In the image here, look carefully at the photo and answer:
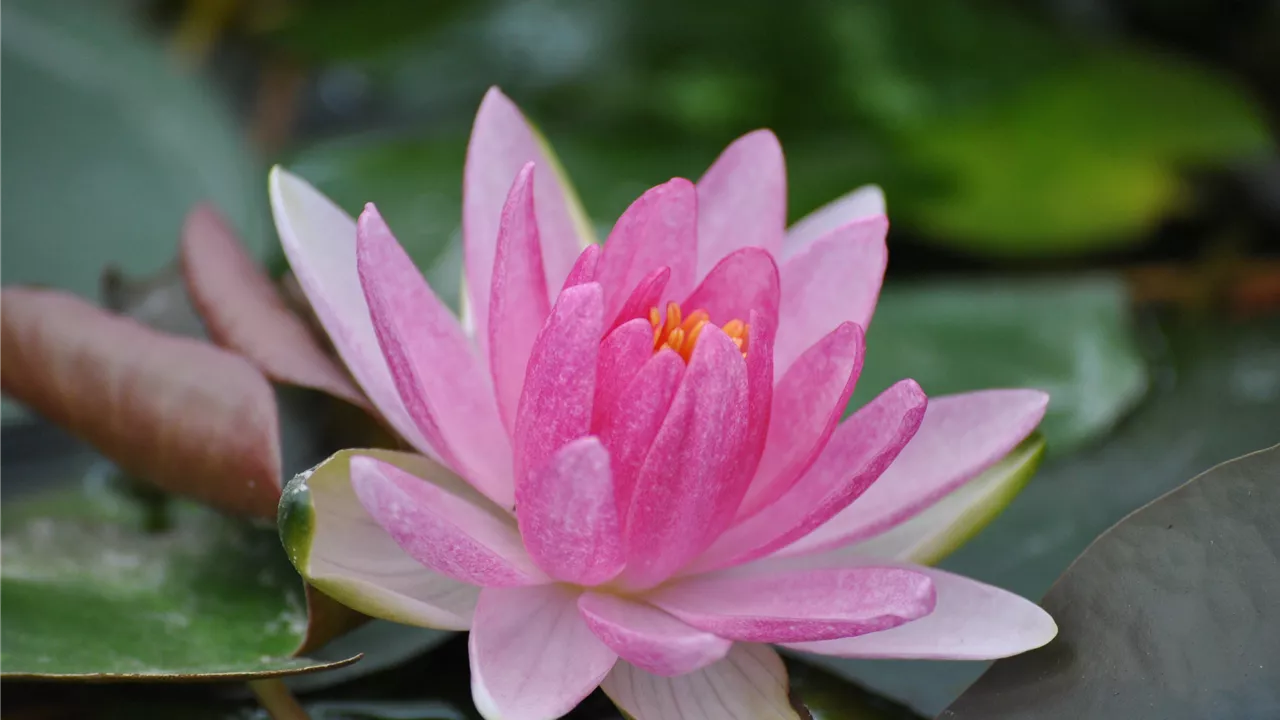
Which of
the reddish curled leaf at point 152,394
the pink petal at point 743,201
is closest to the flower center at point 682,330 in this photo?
the pink petal at point 743,201

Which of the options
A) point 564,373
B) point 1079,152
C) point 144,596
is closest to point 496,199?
point 564,373


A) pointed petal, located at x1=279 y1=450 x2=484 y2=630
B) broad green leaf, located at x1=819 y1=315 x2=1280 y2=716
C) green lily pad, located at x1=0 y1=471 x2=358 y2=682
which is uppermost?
pointed petal, located at x1=279 y1=450 x2=484 y2=630

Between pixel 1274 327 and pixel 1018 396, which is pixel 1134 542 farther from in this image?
pixel 1274 327

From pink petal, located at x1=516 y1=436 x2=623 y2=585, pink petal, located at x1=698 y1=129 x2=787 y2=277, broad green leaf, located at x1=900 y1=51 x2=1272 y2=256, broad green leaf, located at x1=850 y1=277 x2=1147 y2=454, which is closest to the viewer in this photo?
pink petal, located at x1=516 y1=436 x2=623 y2=585

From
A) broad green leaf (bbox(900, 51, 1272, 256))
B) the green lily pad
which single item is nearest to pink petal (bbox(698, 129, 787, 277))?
the green lily pad

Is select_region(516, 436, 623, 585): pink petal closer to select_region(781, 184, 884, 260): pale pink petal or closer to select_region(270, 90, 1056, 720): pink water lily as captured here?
select_region(270, 90, 1056, 720): pink water lily

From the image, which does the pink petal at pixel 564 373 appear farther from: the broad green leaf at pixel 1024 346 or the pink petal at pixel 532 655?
the broad green leaf at pixel 1024 346
